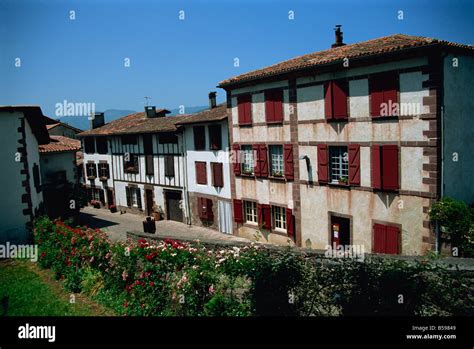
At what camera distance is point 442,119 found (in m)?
12.6

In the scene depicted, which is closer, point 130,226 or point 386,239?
point 386,239

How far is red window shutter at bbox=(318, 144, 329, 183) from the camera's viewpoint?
52.6 ft

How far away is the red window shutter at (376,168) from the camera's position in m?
14.1

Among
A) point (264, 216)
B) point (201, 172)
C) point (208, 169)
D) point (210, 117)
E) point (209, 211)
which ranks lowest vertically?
point (209, 211)

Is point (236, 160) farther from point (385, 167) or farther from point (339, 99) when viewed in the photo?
point (385, 167)

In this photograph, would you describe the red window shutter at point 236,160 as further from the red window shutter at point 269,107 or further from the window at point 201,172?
the window at point 201,172

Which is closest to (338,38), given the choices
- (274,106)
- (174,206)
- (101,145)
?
(274,106)

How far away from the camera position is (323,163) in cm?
1614

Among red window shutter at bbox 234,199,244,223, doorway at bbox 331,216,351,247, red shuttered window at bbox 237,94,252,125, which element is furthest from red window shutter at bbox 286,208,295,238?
red shuttered window at bbox 237,94,252,125

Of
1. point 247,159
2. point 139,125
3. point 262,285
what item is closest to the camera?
point 262,285

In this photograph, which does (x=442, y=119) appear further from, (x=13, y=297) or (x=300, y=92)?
(x=13, y=297)

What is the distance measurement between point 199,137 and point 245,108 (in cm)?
488

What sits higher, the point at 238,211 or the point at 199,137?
the point at 199,137

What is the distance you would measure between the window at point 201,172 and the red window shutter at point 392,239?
41.0 feet
